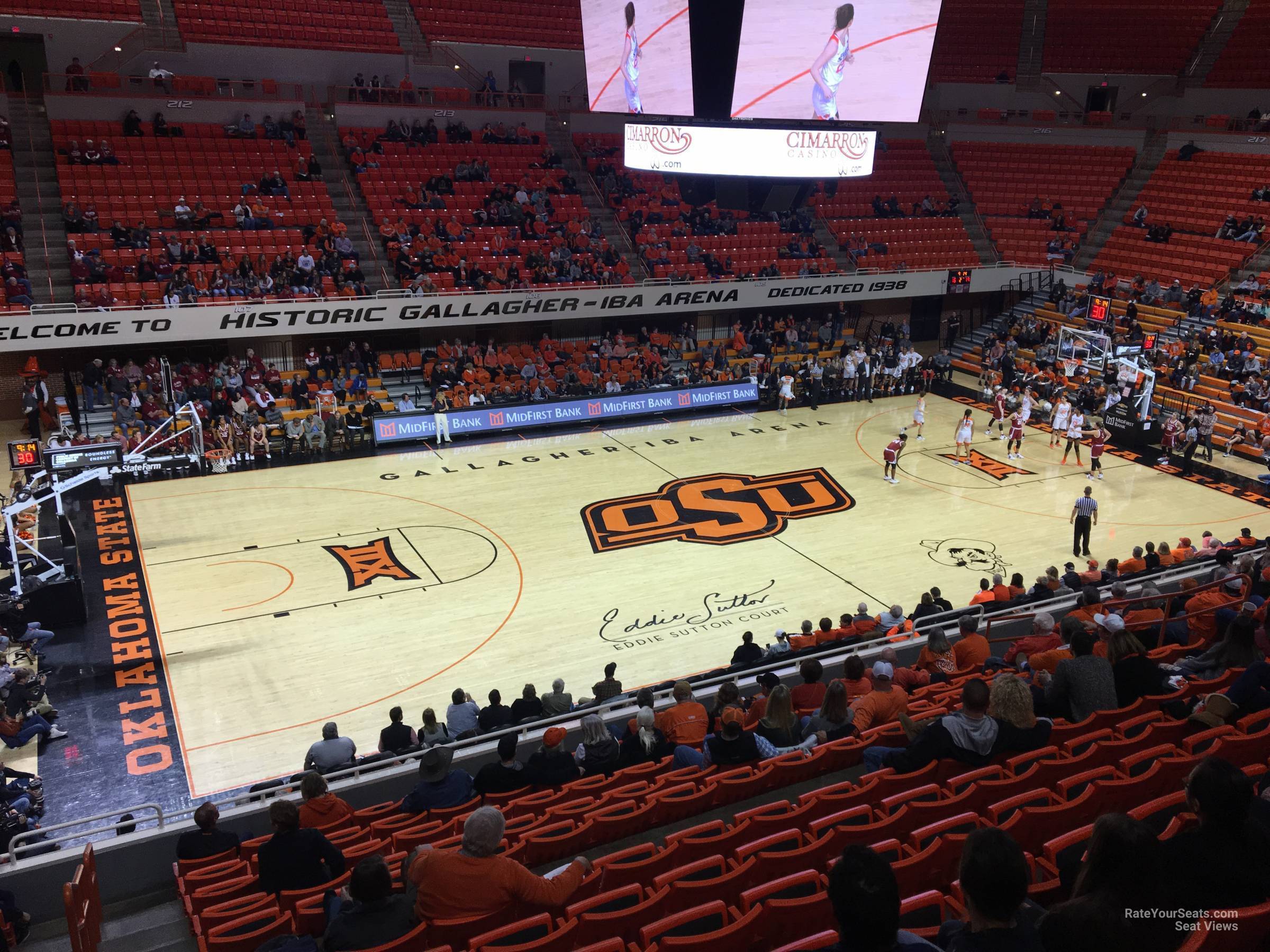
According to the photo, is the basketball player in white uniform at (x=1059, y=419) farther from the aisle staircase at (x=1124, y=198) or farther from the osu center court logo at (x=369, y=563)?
the osu center court logo at (x=369, y=563)

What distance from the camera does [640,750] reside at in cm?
875

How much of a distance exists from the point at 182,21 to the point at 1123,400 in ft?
97.8

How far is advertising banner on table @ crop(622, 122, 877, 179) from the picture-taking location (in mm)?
18109

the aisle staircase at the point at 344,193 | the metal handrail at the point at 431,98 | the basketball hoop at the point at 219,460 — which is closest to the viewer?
the basketball hoop at the point at 219,460

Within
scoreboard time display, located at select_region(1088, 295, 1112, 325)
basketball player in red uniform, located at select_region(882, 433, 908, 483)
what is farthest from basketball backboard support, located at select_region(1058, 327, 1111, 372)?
basketball player in red uniform, located at select_region(882, 433, 908, 483)

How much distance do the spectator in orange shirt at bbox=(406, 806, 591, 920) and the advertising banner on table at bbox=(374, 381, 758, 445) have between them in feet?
65.5

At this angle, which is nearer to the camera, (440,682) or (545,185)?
(440,682)

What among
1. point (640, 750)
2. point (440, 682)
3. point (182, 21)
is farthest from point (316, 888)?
point (182, 21)

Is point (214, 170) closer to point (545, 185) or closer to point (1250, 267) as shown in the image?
point (545, 185)

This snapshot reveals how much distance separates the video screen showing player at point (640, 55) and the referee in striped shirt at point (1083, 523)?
33.6 feet

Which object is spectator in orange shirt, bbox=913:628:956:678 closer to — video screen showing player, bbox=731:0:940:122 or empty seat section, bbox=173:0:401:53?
video screen showing player, bbox=731:0:940:122

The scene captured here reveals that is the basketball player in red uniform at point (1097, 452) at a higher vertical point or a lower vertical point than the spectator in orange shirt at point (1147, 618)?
lower

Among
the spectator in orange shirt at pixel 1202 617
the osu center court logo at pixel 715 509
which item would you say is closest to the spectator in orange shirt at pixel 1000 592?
the spectator in orange shirt at pixel 1202 617

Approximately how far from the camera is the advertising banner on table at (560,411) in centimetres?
2447
